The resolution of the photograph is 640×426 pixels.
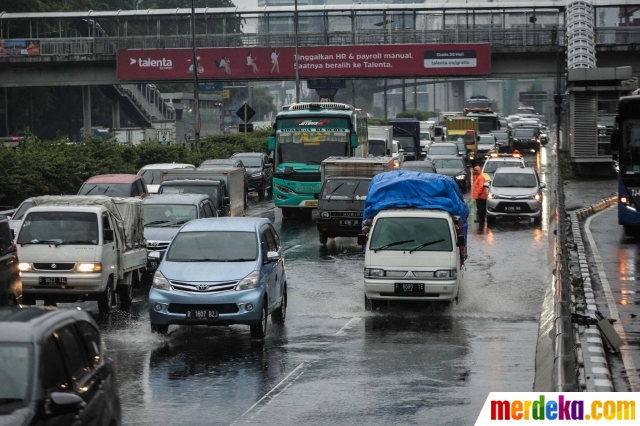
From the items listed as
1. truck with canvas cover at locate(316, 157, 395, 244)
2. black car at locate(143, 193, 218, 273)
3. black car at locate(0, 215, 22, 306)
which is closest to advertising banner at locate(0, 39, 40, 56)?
truck with canvas cover at locate(316, 157, 395, 244)

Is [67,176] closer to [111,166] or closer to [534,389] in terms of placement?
[111,166]

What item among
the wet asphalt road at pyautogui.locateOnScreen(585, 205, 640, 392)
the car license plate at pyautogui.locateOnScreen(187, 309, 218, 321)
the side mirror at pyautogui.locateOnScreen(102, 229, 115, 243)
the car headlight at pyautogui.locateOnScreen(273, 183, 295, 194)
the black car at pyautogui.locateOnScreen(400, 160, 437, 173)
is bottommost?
the wet asphalt road at pyautogui.locateOnScreen(585, 205, 640, 392)

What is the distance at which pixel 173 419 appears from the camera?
1200cm

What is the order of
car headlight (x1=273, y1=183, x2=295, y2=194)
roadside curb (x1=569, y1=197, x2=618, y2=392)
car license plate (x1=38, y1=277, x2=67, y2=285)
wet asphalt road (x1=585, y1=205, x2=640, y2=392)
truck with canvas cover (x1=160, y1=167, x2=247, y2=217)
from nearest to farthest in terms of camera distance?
roadside curb (x1=569, y1=197, x2=618, y2=392)
wet asphalt road (x1=585, y1=205, x2=640, y2=392)
car license plate (x1=38, y1=277, x2=67, y2=285)
truck with canvas cover (x1=160, y1=167, x2=247, y2=217)
car headlight (x1=273, y1=183, x2=295, y2=194)

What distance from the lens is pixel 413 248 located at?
2038 cm

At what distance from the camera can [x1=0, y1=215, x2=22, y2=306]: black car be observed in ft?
54.3

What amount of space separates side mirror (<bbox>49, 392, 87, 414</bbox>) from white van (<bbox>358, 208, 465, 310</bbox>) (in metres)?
12.2

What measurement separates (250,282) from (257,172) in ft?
110

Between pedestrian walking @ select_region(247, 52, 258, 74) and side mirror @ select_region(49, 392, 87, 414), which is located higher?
pedestrian walking @ select_region(247, 52, 258, 74)

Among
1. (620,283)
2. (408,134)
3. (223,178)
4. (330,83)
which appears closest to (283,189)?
(223,178)

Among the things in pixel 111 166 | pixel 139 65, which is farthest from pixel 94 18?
pixel 111 166

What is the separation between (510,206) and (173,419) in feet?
84.0

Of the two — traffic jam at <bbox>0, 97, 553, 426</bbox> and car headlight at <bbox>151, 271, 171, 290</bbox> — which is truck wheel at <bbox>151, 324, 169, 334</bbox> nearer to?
traffic jam at <bbox>0, 97, 553, 426</bbox>

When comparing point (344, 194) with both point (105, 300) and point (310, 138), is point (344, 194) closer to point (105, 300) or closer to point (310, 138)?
point (310, 138)
